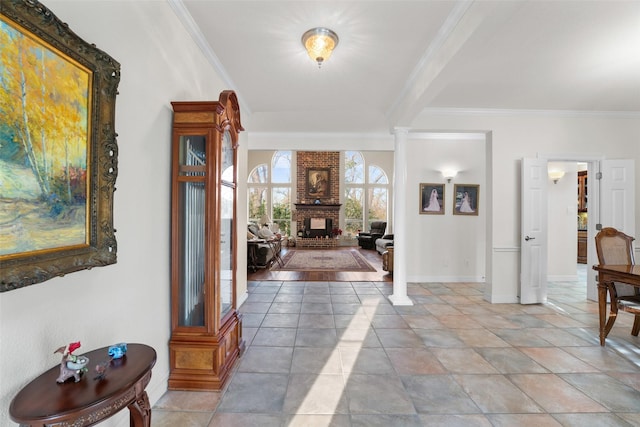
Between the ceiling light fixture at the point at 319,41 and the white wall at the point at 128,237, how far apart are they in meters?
0.93

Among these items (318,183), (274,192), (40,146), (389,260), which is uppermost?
(318,183)

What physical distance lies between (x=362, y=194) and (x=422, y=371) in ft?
30.0

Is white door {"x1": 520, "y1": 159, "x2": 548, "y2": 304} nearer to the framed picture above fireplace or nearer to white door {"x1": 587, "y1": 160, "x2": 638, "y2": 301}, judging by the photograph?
white door {"x1": 587, "y1": 160, "x2": 638, "y2": 301}

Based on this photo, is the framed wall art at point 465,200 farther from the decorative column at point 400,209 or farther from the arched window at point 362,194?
the arched window at point 362,194

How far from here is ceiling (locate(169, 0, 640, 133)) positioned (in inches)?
79.6

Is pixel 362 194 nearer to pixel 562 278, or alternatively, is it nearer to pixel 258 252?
pixel 258 252

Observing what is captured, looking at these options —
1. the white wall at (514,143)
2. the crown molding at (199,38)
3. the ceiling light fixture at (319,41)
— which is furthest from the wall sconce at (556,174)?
the crown molding at (199,38)

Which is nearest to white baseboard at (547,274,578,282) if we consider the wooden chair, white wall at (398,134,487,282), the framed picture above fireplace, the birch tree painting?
white wall at (398,134,487,282)

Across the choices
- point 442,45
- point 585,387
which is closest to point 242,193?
point 442,45

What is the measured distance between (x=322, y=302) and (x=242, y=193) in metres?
1.88

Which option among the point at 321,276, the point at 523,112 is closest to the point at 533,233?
the point at 523,112

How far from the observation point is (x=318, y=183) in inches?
426

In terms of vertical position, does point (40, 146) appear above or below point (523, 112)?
below

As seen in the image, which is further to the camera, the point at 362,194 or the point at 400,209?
the point at 362,194
